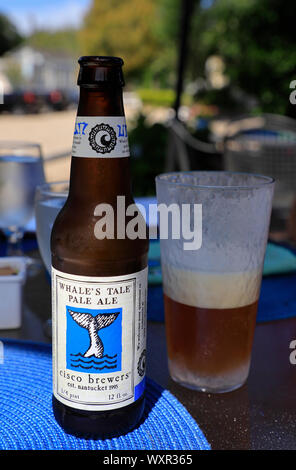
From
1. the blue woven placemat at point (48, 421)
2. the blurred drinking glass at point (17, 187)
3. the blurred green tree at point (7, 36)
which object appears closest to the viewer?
the blue woven placemat at point (48, 421)

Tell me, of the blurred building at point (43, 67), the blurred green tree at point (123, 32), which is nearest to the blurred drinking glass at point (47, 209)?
the blurred green tree at point (123, 32)

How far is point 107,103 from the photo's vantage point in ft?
2.00

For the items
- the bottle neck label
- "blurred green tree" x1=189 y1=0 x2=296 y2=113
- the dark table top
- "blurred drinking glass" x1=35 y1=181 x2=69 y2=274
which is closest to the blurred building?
"blurred green tree" x1=189 y1=0 x2=296 y2=113

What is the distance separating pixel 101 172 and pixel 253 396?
339 mm

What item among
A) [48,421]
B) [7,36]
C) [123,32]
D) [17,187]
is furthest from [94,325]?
[7,36]

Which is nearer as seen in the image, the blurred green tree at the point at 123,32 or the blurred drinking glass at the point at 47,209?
the blurred drinking glass at the point at 47,209

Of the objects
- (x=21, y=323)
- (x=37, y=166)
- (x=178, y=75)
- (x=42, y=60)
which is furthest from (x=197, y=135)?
(x=42, y=60)

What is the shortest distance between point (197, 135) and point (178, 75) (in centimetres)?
79

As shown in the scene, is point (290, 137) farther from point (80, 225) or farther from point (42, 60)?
point (42, 60)

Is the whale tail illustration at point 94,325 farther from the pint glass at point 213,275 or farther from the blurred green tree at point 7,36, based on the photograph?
the blurred green tree at point 7,36

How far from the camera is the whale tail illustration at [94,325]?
0.57 meters

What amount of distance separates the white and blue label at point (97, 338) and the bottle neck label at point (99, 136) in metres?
0.14

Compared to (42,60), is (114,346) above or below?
below

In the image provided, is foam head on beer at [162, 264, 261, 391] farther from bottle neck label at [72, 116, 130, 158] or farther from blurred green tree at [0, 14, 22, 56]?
blurred green tree at [0, 14, 22, 56]
